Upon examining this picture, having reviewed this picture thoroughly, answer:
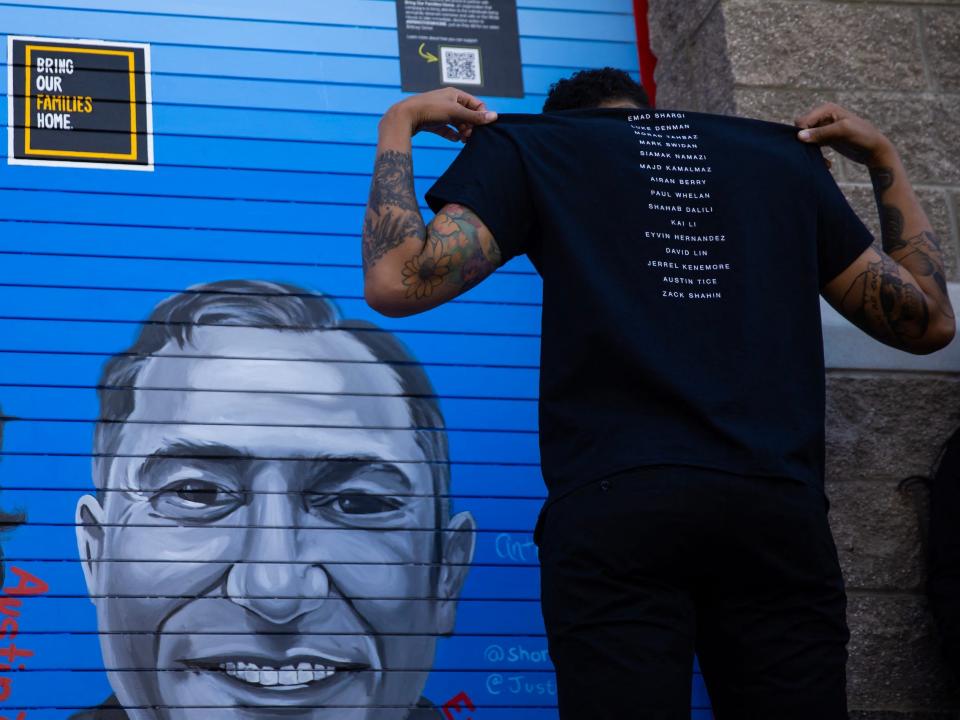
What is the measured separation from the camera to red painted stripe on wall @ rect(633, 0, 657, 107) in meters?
5.10

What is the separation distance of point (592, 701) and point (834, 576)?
550mm

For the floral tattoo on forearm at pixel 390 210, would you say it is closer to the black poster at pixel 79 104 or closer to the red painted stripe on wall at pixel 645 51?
the black poster at pixel 79 104

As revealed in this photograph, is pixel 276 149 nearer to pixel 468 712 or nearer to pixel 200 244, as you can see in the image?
pixel 200 244

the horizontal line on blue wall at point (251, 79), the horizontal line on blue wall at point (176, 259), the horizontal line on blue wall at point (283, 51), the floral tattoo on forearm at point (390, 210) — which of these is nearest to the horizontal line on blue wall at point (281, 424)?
the horizontal line on blue wall at point (176, 259)

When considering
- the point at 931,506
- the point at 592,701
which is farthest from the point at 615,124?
the point at 931,506

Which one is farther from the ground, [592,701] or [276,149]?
[276,149]

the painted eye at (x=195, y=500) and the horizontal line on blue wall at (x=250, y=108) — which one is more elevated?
the horizontal line on blue wall at (x=250, y=108)

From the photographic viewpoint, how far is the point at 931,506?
4051mm

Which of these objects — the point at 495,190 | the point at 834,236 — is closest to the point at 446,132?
the point at 495,190

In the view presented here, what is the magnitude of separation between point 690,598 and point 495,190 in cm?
90

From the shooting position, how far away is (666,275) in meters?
2.62
